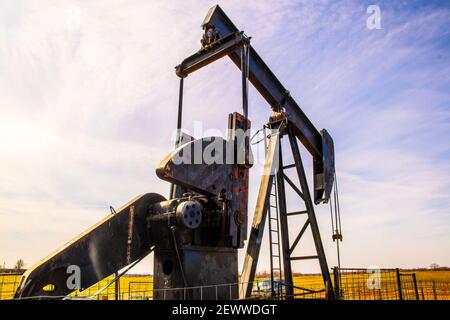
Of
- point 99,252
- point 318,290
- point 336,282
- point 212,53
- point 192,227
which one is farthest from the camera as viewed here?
point 318,290

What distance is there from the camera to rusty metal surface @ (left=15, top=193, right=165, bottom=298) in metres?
4.98

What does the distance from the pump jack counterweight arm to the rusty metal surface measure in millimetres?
3747

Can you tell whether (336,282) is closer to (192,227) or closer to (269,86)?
(192,227)

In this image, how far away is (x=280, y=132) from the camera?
→ 10.3 metres

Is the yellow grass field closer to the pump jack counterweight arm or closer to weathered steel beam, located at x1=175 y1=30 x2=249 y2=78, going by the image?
the pump jack counterweight arm

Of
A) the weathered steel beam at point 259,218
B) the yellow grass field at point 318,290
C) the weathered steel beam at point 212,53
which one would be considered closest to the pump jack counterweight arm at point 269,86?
the weathered steel beam at point 212,53

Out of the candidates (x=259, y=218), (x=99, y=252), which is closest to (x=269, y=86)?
(x=259, y=218)

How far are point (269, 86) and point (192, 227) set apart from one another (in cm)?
536

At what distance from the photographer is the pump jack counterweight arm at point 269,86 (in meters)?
8.62

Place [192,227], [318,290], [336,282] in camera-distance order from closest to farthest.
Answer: [192,227] < [336,282] < [318,290]

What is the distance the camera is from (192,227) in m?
6.16

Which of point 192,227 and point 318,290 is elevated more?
point 192,227
